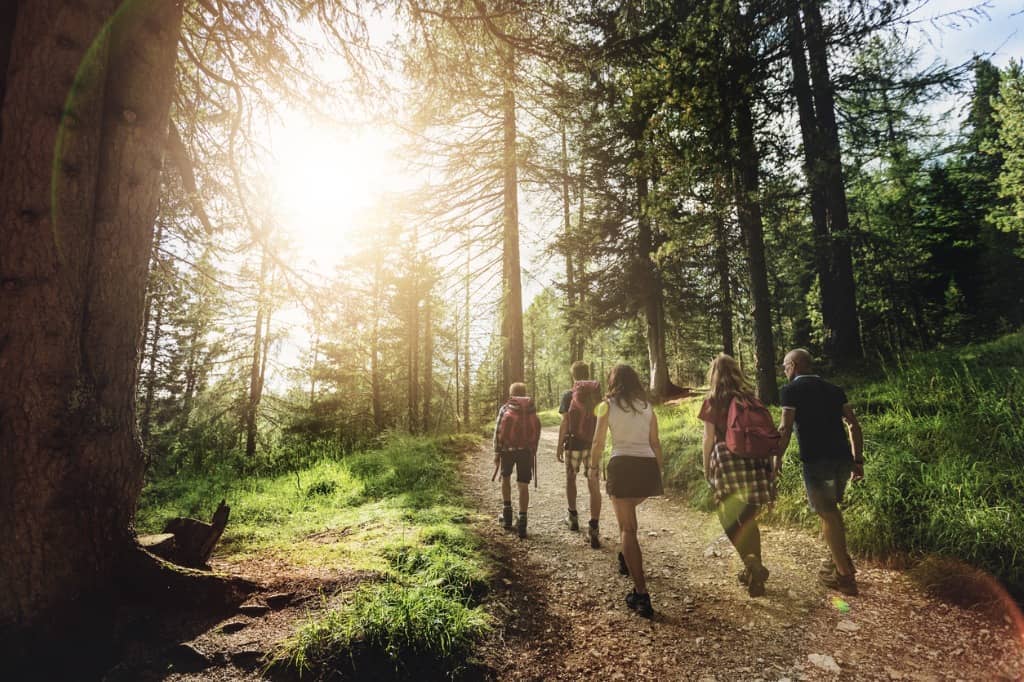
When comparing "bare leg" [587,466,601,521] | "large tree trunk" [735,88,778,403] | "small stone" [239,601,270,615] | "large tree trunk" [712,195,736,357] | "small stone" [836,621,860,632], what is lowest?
"small stone" [836,621,860,632]

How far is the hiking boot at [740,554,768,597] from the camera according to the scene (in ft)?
12.8

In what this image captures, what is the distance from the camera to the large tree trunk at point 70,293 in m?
2.51

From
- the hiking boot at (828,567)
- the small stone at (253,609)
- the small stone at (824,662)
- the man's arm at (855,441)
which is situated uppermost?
the man's arm at (855,441)

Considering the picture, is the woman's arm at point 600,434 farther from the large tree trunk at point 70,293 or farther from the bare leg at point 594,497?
the large tree trunk at point 70,293

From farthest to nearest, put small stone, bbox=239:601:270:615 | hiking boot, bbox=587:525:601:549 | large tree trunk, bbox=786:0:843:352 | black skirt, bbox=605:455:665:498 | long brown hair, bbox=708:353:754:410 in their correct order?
large tree trunk, bbox=786:0:843:352, hiking boot, bbox=587:525:601:549, long brown hair, bbox=708:353:754:410, black skirt, bbox=605:455:665:498, small stone, bbox=239:601:270:615

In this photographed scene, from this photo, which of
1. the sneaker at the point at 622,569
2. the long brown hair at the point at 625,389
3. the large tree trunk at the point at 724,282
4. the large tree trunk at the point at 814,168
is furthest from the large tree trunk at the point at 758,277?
the sneaker at the point at 622,569

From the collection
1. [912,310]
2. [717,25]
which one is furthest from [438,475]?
[912,310]

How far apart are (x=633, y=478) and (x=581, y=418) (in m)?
1.82

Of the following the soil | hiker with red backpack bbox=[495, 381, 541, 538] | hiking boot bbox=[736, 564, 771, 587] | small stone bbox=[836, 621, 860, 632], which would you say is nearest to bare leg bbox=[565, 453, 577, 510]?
hiker with red backpack bbox=[495, 381, 541, 538]

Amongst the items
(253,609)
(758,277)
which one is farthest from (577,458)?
(758,277)

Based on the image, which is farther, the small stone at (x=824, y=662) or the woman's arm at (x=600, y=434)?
the woman's arm at (x=600, y=434)

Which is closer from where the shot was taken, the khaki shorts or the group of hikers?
the group of hikers

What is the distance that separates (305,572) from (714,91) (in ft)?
26.6

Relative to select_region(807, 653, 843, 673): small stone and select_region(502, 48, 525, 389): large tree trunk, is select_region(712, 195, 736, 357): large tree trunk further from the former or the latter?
select_region(807, 653, 843, 673): small stone
